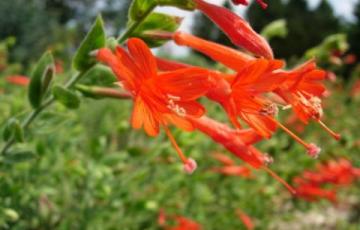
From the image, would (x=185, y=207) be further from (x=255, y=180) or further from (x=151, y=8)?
(x=151, y=8)

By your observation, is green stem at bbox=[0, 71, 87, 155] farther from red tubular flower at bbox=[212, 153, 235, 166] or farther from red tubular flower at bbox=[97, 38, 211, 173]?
red tubular flower at bbox=[212, 153, 235, 166]

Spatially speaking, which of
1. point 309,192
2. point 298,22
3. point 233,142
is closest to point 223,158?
point 309,192

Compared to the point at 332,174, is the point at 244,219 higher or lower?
higher

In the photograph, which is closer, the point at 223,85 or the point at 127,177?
the point at 223,85

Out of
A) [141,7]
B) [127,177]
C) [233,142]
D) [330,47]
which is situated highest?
[141,7]

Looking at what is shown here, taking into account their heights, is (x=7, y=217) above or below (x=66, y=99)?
below

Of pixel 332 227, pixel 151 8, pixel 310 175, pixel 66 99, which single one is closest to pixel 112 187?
pixel 66 99

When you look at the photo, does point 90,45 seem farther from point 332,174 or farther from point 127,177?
point 332,174

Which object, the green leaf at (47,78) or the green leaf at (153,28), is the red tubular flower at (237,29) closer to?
the green leaf at (153,28)
